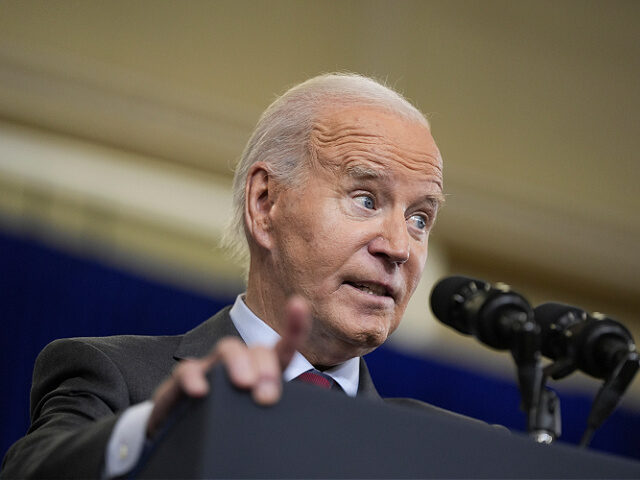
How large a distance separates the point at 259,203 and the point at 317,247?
9.6 inches

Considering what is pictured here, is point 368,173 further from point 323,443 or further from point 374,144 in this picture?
point 323,443

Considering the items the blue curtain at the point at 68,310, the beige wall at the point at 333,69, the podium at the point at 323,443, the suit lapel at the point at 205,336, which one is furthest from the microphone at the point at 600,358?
the beige wall at the point at 333,69

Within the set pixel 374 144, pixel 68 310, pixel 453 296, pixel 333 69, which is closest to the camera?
pixel 453 296

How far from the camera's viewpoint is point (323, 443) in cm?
108

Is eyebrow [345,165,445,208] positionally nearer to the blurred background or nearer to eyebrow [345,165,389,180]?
eyebrow [345,165,389,180]

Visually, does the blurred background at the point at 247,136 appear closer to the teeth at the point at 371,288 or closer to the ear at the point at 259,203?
the ear at the point at 259,203

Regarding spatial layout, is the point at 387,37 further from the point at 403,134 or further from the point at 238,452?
the point at 238,452

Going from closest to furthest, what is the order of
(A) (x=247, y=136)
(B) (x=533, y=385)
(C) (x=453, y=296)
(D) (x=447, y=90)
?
(B) (x=533, y=385)
(C) (x=453, y=296)
(A) (x=247, y=136)
(D) (x=447, y=90)

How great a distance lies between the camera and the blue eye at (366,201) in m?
2.04

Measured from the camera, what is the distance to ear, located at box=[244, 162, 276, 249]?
7.07 ft

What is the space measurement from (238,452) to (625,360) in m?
0.72

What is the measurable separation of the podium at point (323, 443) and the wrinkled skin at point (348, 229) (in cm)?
80

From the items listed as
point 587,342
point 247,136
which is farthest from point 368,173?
point 247,136

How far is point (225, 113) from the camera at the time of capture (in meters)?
5.02
